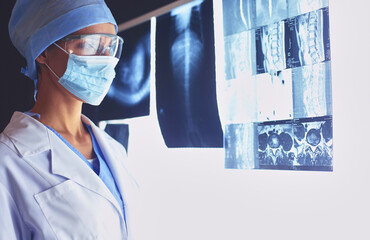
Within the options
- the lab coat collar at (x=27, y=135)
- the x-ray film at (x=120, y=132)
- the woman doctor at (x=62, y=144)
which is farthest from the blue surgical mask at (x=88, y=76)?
the x-ray film at (x=120, y=132)

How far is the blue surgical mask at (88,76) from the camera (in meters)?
0.89

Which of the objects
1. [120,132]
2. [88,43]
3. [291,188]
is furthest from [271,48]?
[120,132]

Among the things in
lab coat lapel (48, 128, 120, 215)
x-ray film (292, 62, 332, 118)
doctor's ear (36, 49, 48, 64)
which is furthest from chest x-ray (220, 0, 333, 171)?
doctor's ear (36, 49, 48, 64)

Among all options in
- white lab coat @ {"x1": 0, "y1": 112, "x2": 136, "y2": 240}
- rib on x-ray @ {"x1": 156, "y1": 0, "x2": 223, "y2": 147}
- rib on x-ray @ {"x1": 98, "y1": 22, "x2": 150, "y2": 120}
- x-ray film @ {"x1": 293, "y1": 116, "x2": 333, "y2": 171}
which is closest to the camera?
white lab coat @ {"x1": 0, "y1": 112, "x2": 136, "y2": 240}

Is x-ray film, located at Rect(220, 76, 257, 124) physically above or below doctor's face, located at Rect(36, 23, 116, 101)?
below

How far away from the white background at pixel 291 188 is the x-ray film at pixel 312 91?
21 millimetres

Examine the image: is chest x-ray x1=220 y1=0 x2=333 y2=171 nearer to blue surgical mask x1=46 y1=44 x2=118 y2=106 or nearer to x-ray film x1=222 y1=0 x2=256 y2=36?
x-ray film x1=222 y1=0 x2=256 y2=36

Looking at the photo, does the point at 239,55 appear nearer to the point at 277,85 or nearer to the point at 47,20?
the point at 277,85

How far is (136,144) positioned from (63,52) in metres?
0.63

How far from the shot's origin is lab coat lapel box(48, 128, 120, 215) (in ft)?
2.78

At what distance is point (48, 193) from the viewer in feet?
2.61

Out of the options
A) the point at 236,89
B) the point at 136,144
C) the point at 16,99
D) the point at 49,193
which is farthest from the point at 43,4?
the point at 16,99

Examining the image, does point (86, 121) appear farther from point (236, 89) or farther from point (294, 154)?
point (294, 154)

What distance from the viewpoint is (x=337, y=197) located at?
0.84 meters
